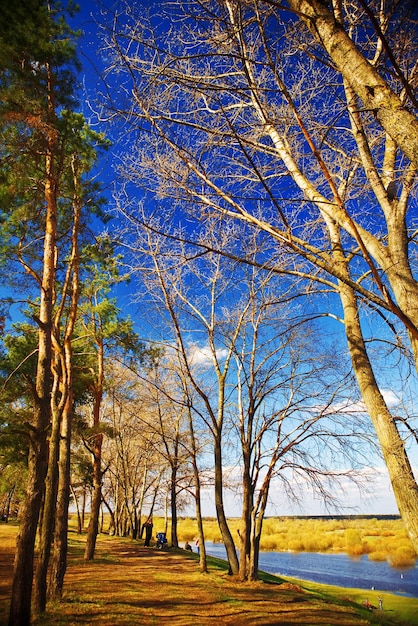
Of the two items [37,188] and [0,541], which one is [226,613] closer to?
[37,188]

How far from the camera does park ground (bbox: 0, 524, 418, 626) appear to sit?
676cm

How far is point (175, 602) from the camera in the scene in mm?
8172

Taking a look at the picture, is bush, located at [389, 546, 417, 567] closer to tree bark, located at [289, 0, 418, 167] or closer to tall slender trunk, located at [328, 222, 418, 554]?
tall slender trunk, located at [328, 222, 418, 554]

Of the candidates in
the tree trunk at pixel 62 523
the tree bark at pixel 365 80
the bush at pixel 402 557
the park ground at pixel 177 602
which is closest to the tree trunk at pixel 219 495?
the park ground at pixel 177 602

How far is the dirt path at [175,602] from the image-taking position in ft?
22.1

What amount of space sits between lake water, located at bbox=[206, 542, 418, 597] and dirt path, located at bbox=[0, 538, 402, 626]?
41.1ft

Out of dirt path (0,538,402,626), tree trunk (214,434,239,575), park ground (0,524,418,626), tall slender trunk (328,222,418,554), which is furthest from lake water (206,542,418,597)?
tall slender trunk (328,222,418,554)

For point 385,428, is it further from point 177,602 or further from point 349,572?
point 349,572

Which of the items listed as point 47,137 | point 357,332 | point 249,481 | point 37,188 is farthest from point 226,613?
point 47,137

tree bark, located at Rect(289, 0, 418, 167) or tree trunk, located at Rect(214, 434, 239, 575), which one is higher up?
tree bark, located at Rect(289, 0, 418, 167)

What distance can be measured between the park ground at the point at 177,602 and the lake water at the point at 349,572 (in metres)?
8.92

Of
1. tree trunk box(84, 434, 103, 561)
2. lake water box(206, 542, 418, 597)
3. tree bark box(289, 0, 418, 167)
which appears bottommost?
lake water box(206, 542, 418, 597)

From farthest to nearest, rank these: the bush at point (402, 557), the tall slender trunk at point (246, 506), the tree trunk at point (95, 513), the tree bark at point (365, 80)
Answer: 1. the bush at point (402, 557)
2. the tree trunk at point (95, 513)
3. the tall slender trunk at point (246, 506)
4. the tree bark at point (365, 80)

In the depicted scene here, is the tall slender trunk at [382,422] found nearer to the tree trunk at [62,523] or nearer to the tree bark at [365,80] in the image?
the tree bark at [365,80]
